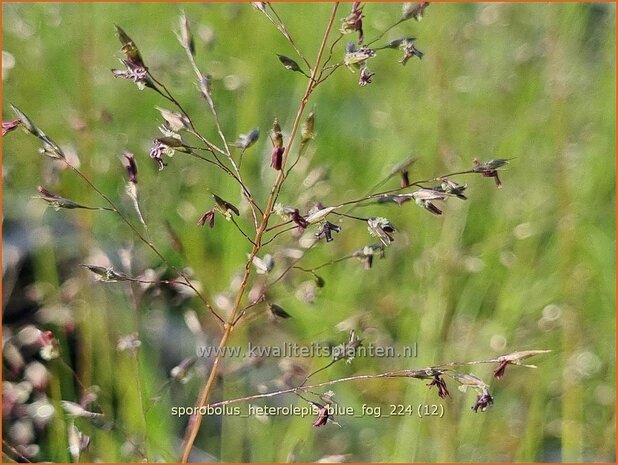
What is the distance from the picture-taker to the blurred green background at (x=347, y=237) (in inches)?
62.8

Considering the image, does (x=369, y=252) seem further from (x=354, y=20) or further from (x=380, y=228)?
(x=354, y=20)

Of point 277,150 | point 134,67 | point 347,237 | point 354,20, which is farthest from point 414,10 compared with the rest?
point 347,237

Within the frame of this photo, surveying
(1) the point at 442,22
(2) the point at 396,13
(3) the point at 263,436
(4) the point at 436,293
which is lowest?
(3) the point at 263,436

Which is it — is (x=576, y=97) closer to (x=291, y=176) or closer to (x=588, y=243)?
(x=588, y=243)

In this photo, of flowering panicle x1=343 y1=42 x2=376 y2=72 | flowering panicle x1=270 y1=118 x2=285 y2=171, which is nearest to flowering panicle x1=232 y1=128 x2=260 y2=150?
flowering panicle x1=270 y1=118 x2=285 y2=171

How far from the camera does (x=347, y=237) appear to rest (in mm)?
2369

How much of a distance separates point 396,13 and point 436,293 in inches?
57.6

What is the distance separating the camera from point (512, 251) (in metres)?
2.20

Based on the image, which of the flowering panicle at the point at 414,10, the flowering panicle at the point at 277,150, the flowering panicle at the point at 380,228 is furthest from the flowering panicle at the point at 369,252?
the flowering panicle at the point at 414,10

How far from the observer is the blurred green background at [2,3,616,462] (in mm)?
1595

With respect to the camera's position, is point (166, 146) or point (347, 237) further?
point (347, 237)

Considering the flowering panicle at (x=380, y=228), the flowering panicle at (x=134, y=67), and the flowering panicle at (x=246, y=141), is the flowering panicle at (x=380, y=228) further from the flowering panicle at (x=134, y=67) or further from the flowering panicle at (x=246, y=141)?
the flowering panicle at (x=134, y=67)

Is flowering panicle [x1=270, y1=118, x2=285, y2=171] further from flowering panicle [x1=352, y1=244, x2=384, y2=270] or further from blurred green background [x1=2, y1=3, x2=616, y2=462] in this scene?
blurred green background [x1=2, y1=3, x2=616, y2=462]

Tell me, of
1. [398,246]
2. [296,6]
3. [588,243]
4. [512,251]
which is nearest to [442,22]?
[398,246]
